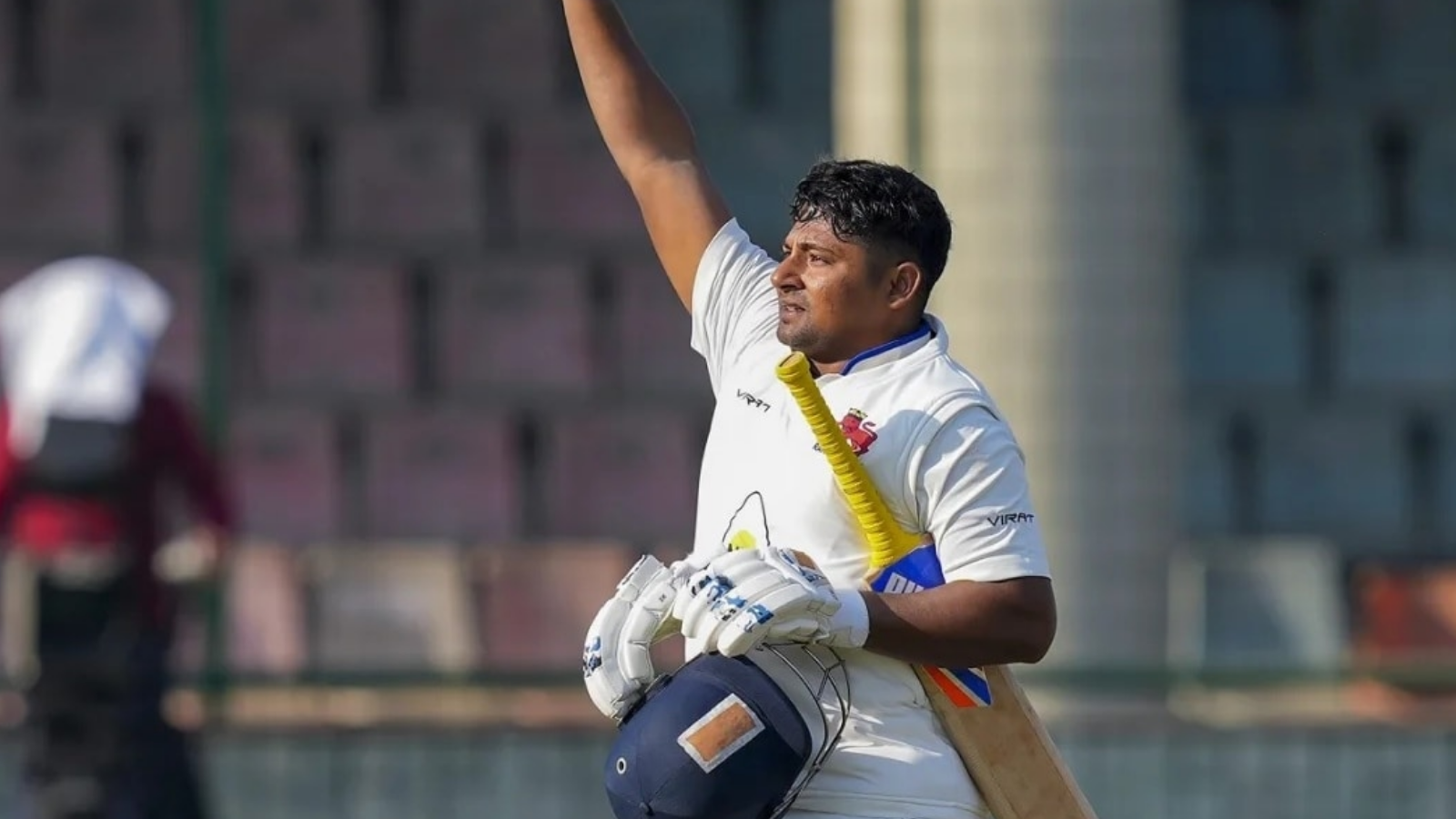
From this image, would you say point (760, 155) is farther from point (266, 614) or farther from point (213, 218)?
point (266, 614)

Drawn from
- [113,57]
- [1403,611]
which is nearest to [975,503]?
[1403,611]

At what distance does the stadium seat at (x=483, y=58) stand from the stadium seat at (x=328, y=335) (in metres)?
0.86

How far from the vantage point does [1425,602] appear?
9.64 meters

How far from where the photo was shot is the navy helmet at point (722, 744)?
3820 millimetres

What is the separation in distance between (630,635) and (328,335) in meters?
6.61

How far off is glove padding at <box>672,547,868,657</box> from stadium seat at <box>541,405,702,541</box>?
6.47 meters

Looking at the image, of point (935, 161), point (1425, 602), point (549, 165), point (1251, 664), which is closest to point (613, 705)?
point (935, 161)

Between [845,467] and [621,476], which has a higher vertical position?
[845,467]

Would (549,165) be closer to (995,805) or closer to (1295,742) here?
(1295,742)

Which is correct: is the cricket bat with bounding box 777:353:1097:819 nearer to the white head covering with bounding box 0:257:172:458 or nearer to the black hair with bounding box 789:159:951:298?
the black hair with bounding box 789:159:951:298

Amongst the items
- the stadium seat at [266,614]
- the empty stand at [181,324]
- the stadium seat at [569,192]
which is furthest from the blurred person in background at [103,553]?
the stadium seat at [569,192]

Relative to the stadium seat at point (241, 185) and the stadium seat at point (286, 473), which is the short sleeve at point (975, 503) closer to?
the stadium seat at point (286, 473)

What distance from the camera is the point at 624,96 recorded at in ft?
15.0

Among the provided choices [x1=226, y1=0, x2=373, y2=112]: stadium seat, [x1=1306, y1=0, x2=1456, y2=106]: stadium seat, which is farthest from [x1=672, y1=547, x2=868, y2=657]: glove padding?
[x1=1306, y1=0, x2=1456, y2=106]: stadium seat
